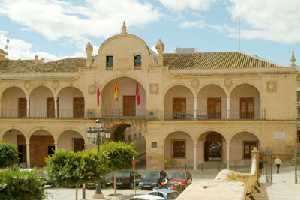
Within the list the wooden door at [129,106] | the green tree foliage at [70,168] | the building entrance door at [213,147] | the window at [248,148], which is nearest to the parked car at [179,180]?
the green tree foliage at [70,168]

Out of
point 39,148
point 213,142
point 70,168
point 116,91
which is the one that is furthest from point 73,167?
point 39,148

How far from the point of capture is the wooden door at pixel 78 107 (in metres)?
42.1

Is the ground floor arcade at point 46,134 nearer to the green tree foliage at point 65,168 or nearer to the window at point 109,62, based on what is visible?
the window at point 109,62

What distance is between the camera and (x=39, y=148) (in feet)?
142

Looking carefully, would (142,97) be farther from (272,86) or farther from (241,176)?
(241,176)

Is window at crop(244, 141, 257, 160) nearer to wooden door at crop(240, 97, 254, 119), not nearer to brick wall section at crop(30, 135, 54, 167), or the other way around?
wooden door at crop(240, 97, 254, 119)

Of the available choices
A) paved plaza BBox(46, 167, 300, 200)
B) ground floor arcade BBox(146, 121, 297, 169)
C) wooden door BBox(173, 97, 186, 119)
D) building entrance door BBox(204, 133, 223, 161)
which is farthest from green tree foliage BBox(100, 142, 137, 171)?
building entrance door BBox(204, 133, 223, 161)

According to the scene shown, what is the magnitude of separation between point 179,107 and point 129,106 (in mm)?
3996

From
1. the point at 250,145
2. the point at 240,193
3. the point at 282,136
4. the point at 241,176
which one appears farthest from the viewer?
the point at 250,145

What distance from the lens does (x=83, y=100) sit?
42.1 m

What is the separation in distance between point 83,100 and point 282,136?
52.0ft

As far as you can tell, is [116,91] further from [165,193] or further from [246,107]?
[165,193]

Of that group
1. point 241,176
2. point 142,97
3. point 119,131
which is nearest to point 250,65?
point 142,97

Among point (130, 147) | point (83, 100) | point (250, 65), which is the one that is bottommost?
point (130, 147)
